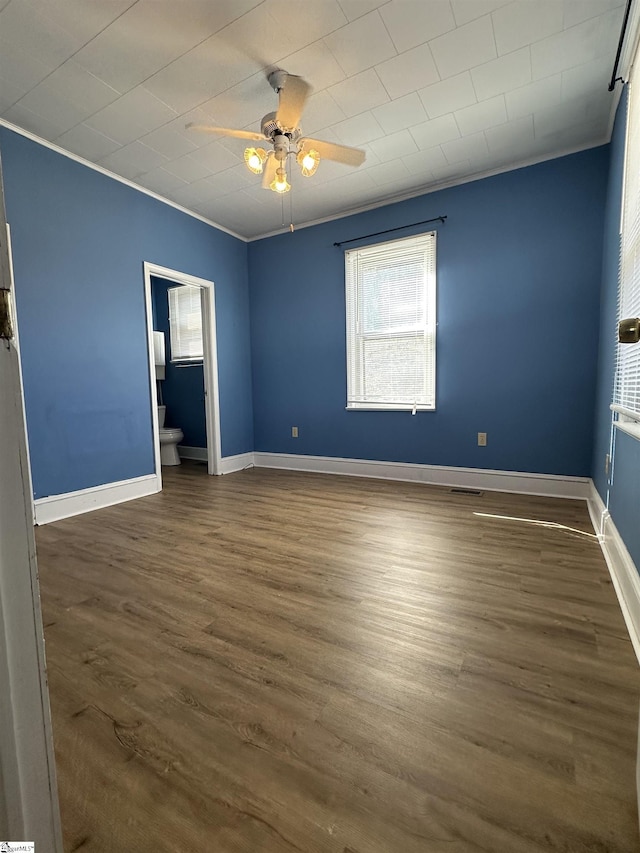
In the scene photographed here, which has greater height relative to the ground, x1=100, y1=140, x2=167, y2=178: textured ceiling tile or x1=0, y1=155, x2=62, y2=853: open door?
x1=100, y1=140, x2=167, y2=178: textured ceiling tile

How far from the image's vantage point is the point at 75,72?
2146 millimetres

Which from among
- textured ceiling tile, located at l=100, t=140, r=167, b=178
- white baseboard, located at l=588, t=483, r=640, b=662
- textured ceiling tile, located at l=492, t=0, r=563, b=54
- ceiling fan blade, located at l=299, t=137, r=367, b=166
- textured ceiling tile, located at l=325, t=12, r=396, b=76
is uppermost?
textured ceiling tile, located at l=100, t=140, r=167, b=178

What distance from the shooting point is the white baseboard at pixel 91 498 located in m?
2.80

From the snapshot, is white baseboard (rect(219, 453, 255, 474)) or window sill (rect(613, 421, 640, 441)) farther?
white baseboard (rect(219, 453, 255, 474))

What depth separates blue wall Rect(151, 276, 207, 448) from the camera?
5246mm

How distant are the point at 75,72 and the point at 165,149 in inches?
29.8

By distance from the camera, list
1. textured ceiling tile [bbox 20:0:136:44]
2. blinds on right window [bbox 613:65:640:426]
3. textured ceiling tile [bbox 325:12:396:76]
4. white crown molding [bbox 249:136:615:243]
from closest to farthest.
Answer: blinds on right window [bbox 613:65:640:426] < textured ceiling tile [bbox 20:0:136:44] < textured ceiling tile [bbox 325:12:396:76] < white crown molding [bbox 249:136:615:243]

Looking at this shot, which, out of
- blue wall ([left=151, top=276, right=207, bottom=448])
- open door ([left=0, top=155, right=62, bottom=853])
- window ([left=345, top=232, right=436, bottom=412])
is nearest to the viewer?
open door ([left=0, top=155, right=62, bottom=853])

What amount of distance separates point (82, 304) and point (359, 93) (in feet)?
8.05

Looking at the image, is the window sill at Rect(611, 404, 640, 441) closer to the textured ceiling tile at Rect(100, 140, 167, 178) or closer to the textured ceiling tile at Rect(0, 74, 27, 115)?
the textured ceiling tile at Rect(100, 140, 167, 178)

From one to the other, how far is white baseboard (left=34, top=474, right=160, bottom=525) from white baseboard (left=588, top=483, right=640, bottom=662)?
342cm

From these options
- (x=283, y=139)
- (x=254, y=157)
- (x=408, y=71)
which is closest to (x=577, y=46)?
(x=408, y=71)

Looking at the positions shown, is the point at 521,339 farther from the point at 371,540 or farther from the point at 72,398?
the point at 72,398

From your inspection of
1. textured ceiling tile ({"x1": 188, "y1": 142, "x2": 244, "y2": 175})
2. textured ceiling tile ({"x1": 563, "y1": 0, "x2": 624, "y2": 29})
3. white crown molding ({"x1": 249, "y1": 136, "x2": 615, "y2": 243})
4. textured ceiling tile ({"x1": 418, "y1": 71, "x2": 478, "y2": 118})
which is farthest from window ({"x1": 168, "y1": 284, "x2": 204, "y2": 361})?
textured ceiling tile ({"x1": 563, "y1": 0, "x2": 624, "y2": 29})
